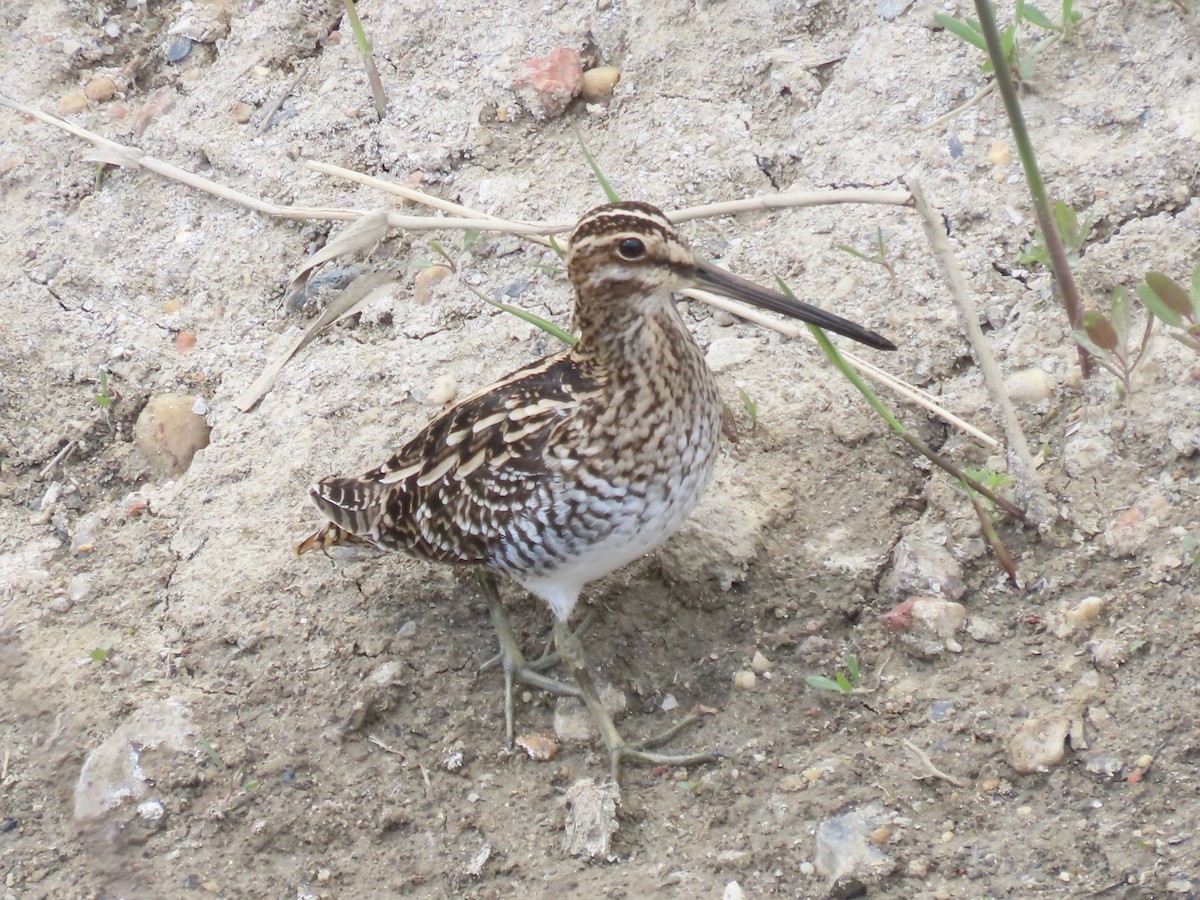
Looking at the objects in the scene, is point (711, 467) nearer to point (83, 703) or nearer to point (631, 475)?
point (631, 475)

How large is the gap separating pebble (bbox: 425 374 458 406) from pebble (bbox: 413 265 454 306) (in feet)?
1.24

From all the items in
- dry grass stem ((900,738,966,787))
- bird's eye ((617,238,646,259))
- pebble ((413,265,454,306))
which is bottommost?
dry grass stem ((900,738,966,787))

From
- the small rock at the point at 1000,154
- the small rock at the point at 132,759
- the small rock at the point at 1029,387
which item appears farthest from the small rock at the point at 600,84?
the small rock at the point at 132,759

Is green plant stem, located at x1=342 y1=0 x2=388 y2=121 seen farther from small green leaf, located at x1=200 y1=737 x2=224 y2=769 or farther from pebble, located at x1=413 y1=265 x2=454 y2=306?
small green leaf, located at x1=200 y1=737 x2=224 y2=769

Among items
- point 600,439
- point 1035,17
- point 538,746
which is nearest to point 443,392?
point 600,439

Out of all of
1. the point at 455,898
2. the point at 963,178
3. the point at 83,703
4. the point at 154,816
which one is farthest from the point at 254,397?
the point at 963,178

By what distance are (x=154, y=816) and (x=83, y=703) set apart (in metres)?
0.45

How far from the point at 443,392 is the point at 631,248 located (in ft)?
3.96

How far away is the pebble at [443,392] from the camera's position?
425cm

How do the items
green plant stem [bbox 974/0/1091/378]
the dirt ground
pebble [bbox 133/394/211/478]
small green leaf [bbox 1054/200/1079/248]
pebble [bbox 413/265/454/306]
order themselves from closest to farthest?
1. green plant stem [bbox 974/0/1091/378]
2. the dirt ground
3. small green leaf [bbox 1054/200/1079/248]
4. pebble [bbox 133/394/211/478]
5. pebble [bbox 413/265/454/306]

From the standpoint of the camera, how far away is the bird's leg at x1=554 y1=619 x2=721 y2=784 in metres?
3.45

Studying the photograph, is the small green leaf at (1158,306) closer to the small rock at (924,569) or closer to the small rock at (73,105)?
the small rock at (924,569)

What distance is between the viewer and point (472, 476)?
11.5 ft

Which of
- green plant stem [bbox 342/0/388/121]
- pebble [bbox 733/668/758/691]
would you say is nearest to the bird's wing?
pebble [bbox 733/668/758/691]
